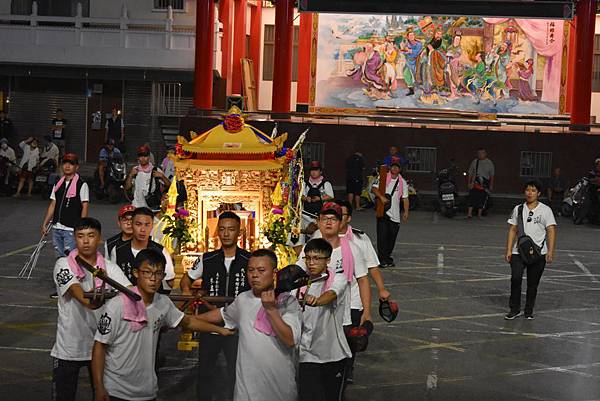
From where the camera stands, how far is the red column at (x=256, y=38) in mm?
38156

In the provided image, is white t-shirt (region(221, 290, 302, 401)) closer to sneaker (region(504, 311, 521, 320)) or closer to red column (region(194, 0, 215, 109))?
sneaker (region(504, 311, 521, 320))

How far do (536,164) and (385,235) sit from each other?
497 inches

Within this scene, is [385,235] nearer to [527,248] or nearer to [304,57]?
[527,248]

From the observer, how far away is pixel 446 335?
1355 centimetres

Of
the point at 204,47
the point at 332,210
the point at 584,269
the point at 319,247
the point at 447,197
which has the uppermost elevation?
the point at 204,47

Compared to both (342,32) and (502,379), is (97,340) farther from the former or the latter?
(342,32)

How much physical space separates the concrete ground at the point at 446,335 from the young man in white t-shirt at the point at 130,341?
3.00 meters

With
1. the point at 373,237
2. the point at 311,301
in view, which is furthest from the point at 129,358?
the point at 373,237

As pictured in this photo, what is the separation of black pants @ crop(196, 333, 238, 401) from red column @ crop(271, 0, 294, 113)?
22.4 meters

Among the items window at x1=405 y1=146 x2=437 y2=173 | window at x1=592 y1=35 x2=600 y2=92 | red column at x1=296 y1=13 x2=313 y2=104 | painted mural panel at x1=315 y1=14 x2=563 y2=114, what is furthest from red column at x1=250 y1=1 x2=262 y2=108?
window at x1=592 y1=35 x2=600 y2=92

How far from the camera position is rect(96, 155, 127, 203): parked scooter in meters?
27.1

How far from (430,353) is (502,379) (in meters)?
1.22

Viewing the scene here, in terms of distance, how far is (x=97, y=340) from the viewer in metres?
7.46

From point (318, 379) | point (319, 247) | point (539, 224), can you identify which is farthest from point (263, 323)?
point (539, 224)
